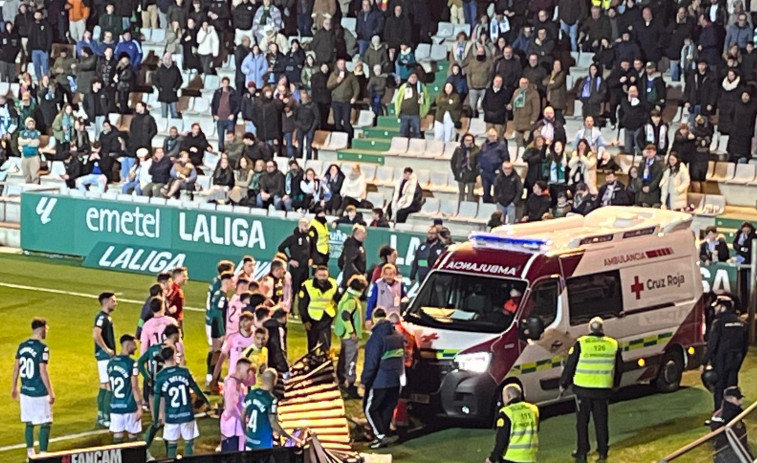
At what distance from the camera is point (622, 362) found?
1895 cm

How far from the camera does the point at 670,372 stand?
66.0ft

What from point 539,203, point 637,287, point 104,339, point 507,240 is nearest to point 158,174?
point 539,203

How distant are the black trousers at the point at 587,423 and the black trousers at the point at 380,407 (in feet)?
6.62

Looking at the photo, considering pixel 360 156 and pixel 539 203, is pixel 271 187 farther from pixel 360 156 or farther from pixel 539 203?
pixel 539 203

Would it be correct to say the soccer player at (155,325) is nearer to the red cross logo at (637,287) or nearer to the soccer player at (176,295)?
the soccer player at (176,295)

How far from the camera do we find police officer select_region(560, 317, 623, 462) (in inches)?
664

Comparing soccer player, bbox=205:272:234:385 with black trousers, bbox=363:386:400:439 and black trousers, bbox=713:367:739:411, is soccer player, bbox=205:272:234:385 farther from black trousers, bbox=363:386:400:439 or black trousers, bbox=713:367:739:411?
black trousers, bbox=713:367:739:411

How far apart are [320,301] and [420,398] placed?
2.77m

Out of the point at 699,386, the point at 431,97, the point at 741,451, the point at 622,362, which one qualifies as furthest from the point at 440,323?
the point at 431,97

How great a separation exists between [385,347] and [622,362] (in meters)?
3.21

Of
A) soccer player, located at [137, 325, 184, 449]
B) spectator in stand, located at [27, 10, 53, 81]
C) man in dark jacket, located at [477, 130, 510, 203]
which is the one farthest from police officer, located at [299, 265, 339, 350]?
spectator in stand, located at [27, 10, 53, 81]

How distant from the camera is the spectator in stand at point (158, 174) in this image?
30.0m

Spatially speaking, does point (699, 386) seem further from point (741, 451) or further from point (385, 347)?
point (741, 451)

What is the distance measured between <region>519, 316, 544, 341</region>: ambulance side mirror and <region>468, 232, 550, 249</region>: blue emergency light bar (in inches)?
40.0
